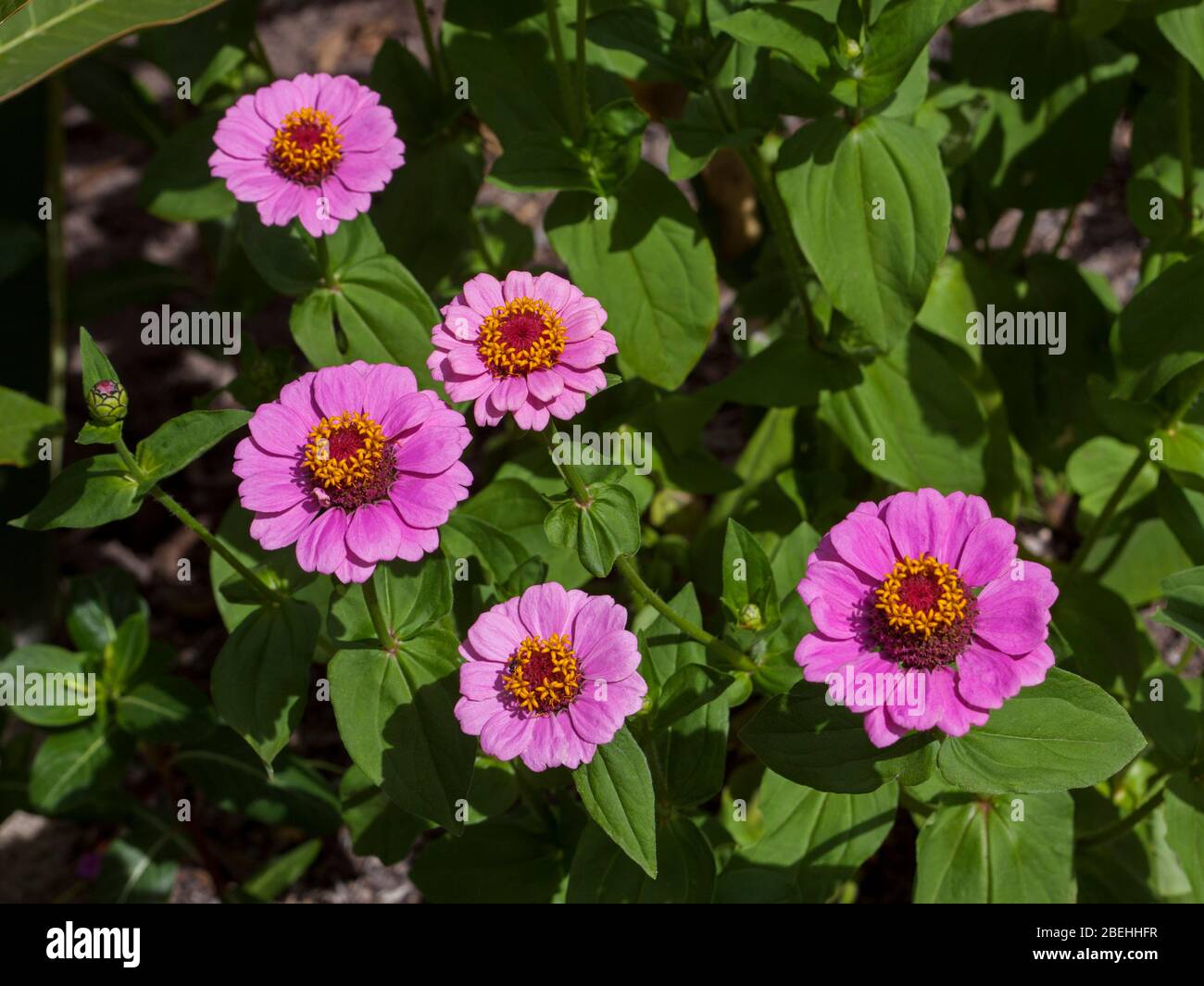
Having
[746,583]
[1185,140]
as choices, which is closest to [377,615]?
[746,583]

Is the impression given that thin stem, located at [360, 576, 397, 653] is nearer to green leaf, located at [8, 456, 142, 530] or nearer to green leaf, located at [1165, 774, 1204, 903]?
green leaf, located at [8, 456, 142, 530]

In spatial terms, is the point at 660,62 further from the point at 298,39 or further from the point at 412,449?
the point at 298,39

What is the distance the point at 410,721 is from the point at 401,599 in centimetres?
22

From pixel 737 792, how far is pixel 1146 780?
1.01 meters

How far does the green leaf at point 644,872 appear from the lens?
7.55ft

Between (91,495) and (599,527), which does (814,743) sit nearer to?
(599,527)

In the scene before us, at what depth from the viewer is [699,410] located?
307 cm

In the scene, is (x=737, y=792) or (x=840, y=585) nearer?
(x=840, y=585)

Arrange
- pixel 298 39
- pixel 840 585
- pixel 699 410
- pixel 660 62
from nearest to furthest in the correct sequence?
pixel 840 585 < pixel 660 62 < pixel 699 410 < pixel 298 39

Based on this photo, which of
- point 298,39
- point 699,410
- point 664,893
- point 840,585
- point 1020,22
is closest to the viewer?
point 840,585

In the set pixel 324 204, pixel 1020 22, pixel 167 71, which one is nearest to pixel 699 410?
pixel 324 204

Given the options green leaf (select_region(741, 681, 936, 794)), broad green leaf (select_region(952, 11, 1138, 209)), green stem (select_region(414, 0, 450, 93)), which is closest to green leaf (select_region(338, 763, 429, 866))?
green leaf (select_region(741, 681, 936, 794))

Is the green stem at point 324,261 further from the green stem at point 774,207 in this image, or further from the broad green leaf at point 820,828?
the broad green leaf at point 820,828

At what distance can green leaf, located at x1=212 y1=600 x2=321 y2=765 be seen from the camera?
7.54 feet
